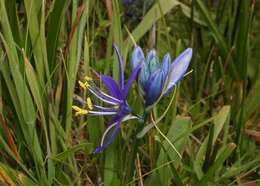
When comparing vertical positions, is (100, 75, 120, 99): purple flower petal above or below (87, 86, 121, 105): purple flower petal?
above

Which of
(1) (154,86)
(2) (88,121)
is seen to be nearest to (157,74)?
(1) (154,86)

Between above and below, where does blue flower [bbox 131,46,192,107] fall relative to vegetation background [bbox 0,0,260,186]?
above

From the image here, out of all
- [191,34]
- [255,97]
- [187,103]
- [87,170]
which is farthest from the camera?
[191,34]

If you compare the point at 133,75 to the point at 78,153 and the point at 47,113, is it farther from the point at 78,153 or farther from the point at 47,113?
the point at 78,153

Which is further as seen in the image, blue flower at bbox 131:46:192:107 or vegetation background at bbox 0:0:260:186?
vegetation background at bbox 0:0:260:186

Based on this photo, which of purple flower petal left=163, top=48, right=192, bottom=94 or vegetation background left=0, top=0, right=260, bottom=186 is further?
vegetation background left=0, top=0, right=260, bottom=186

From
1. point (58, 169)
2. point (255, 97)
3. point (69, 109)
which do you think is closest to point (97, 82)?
point (69, 109)

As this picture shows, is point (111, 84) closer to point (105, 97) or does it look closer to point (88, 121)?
point (105, 97)

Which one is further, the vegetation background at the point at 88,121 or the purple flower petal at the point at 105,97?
the vegetation background at the point at 88,121
